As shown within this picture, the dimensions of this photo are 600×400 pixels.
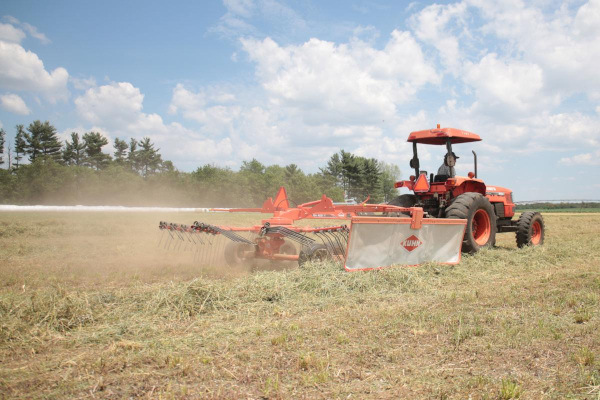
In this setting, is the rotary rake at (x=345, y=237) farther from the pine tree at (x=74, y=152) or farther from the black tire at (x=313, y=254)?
the pine tree at (x=74, y=152)

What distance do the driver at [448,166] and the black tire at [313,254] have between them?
3430 mm

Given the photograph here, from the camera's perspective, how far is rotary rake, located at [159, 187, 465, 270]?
6133mm

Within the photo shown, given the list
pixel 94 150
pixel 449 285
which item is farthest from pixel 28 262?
pixel 94 150

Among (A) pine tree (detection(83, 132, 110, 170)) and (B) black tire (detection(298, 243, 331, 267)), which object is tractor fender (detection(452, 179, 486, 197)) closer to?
(B) black tire (detection(298, 243, 331, 267))

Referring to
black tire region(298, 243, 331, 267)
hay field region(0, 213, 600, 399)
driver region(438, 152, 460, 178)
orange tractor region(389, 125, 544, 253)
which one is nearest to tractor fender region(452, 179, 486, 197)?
orange tractor region(389, 125, 544, 253)

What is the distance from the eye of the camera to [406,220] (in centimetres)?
660

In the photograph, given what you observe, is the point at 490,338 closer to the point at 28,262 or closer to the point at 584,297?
the point at 584,297

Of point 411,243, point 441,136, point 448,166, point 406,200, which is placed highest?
point 441,136

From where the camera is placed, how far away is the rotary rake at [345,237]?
6.13m

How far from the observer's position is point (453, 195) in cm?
852

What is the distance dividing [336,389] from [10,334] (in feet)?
8.81

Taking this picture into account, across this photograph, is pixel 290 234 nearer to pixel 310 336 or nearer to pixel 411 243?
pixel 411 243

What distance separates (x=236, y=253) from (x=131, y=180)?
960 inches

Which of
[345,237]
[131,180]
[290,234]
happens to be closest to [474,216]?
[345,237]
